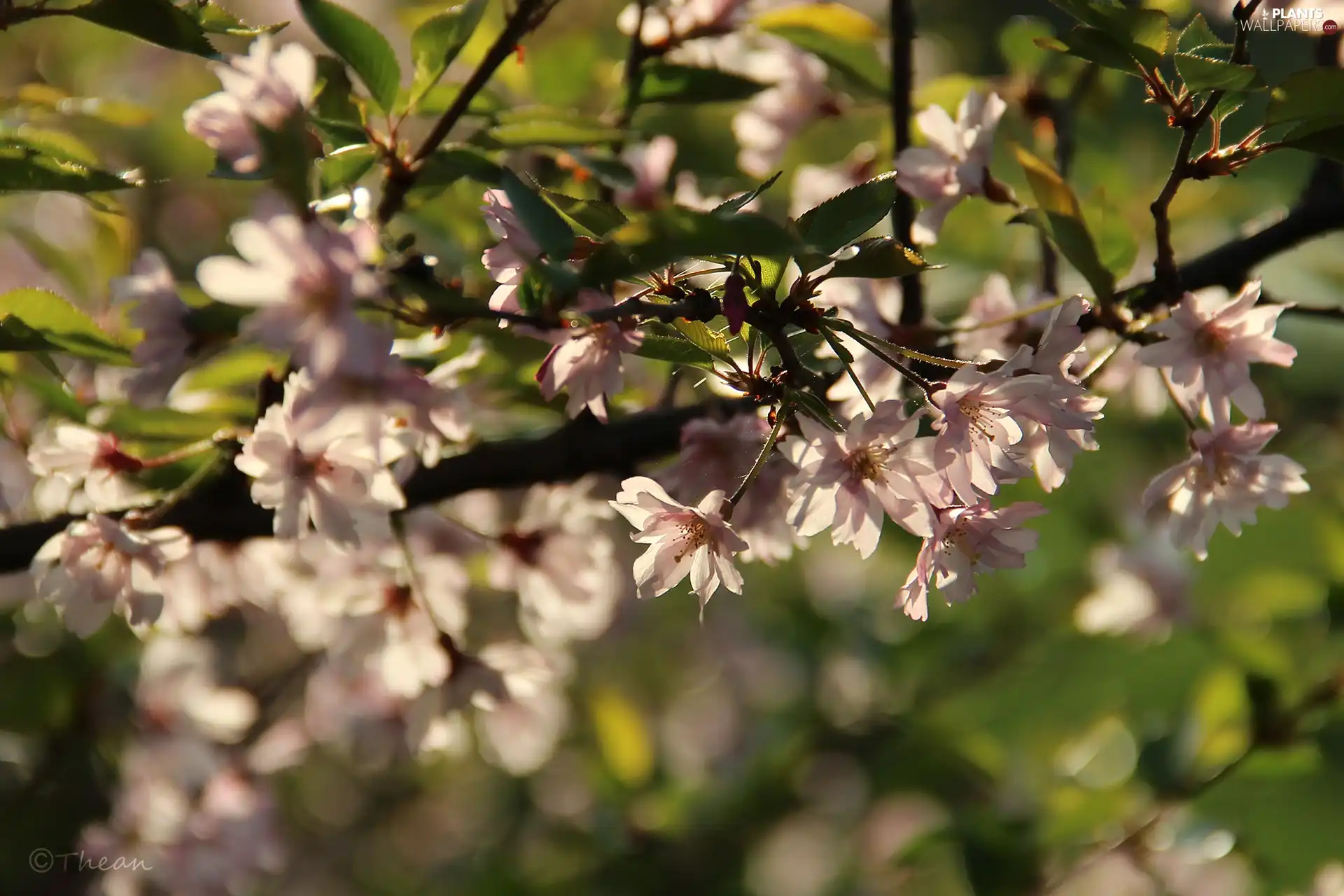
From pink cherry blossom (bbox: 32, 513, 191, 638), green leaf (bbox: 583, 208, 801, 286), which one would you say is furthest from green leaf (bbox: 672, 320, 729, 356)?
pink cherry blossom (bbox: 32, 513, 191, 638)

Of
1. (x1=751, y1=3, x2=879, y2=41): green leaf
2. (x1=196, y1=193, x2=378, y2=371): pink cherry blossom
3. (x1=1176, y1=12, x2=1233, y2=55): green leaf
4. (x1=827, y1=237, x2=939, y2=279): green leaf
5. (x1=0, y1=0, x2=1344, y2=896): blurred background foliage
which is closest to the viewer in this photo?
(x1=196, y1=193, x2=378, y2=371): pink cherry blossom

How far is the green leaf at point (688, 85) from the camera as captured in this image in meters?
1.22

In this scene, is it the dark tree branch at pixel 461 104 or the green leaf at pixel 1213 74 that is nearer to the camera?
the green leaf at pixel 1213 74

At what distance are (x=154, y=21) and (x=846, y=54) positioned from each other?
0.78 meters

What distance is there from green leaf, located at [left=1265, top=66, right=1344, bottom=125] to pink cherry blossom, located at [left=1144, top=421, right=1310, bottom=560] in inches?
10.3

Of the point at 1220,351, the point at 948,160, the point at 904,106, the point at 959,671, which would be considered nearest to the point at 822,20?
the point at 904,106

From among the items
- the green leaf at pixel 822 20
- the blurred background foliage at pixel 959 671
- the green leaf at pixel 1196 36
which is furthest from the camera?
the blurred background foliage at pixel 959 671

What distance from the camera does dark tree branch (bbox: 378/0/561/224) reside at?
1010mm

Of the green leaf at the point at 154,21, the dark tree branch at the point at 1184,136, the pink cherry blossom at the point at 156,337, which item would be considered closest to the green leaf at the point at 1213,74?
the dark tree branch at the point at 1184,136

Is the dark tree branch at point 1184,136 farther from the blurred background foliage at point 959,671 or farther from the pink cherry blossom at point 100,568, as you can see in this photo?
the pink cherry blossom at point 100,568

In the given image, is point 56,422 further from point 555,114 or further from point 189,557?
point 555,114

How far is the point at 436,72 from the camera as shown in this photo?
3.36 ft

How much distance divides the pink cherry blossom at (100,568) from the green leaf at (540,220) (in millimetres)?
542

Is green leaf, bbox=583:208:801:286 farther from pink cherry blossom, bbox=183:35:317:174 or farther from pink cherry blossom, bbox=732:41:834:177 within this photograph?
pink cherry blossom, bbox=732:41:834:177
